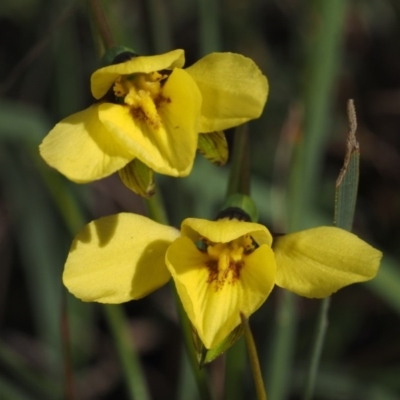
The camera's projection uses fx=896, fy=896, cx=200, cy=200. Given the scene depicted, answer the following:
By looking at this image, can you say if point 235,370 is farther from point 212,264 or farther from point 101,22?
point 101,22

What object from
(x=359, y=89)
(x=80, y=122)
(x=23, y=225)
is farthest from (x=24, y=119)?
(x=359, y=89)

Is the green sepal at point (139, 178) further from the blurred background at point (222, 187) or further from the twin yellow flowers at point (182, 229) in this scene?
the blurred background at point (222, 187)

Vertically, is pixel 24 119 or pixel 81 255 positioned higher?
pixel 81 255

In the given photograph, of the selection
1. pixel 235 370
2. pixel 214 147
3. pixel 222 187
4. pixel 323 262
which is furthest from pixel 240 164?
pixel 222 187

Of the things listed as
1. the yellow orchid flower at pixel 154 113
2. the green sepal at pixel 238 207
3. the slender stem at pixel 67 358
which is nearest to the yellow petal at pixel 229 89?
the yellow orchid flower at pixel 154 113

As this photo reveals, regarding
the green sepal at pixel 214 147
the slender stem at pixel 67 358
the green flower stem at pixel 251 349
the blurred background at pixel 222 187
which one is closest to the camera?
the green flower stem at pixel 251 349

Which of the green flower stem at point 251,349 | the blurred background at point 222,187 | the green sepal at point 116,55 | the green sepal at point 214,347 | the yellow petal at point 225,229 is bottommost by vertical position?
the blurred background at point 222,187

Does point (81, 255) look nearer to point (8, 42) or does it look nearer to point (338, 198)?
point (338, 198)
